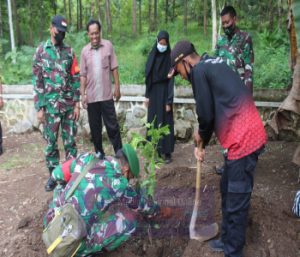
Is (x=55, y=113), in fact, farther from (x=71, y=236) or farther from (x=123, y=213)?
(x=71, y=236)

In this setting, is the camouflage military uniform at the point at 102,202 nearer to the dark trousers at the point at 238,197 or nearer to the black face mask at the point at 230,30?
the dark trousers at the point at 238,197

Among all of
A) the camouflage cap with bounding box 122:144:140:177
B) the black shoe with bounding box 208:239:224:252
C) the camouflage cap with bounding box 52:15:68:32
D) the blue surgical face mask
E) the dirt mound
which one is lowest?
the dirt mound

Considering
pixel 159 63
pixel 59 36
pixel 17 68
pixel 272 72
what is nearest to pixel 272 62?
pixel 272 72

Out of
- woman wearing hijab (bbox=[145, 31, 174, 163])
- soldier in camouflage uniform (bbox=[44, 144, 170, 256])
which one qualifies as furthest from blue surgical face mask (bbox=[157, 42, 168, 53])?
soldier in camouflage uniform (bbox=[44, 144, 170, 256])

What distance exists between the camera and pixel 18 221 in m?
4.02

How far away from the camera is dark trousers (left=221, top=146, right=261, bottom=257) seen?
2.74m

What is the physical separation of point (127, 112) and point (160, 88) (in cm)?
172

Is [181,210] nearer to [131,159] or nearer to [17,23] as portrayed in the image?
[131,159]

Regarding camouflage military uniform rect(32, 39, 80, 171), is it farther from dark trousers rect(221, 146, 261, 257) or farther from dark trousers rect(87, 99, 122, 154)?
dark trousers rect(221, 146, 261, 257)

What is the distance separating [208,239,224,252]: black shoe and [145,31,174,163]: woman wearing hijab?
2121 mm

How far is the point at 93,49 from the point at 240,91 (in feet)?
9.60

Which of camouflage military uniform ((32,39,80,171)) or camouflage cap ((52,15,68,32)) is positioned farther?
camouflage military uniform ((32,39,80,171))

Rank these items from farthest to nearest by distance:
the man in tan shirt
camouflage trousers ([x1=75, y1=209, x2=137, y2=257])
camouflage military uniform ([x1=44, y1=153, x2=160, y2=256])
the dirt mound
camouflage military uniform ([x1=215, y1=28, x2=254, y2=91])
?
1. the man in tan shirt
2. camouflage military uniform ([x1=215, y1=28, x2=254, y2=91])
3. the dirt mound
4. camouflage trousers ([x1=75, y1=209, x2=137, y2=257])
5. camouflage military uniform ([x1=44, y1=153, x2=160, y2=256])

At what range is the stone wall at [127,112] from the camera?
6.46 metres
